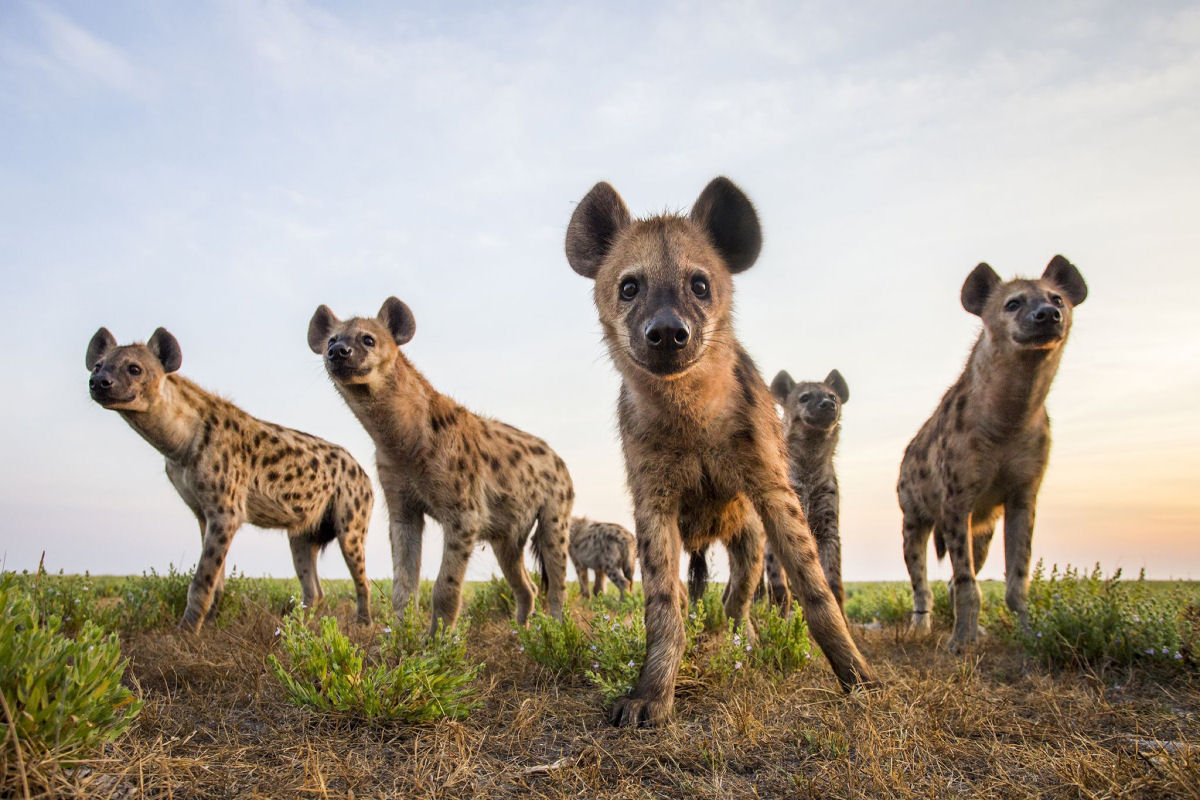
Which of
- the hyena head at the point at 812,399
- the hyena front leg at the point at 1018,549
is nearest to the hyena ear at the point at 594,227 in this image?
the hyena head at the point at 812,399

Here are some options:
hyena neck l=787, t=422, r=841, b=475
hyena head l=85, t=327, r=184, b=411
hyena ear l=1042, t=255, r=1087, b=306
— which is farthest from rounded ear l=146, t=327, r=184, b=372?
hyena ear l=1042, t=255, r=1087, b=306

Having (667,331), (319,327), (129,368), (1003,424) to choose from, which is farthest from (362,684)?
(1003,424)

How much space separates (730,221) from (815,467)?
2.87 metres

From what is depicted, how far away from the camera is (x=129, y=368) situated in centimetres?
630

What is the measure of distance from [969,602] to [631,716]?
3.45 m

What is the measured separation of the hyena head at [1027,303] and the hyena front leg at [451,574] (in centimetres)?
390

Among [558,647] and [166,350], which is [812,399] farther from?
[166,350]

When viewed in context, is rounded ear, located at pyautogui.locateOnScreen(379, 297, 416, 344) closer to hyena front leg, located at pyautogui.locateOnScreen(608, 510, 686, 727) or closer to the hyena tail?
the hyena tail

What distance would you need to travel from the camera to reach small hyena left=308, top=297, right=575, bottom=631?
563cm

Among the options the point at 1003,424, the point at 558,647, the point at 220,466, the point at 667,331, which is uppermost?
the point at 1003,424

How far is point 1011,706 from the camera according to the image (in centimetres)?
376

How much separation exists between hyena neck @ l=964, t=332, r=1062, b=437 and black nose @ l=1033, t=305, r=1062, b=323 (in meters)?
0.30

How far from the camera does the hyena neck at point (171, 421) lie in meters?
6.39

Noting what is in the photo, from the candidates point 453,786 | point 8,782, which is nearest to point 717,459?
point 453,786
